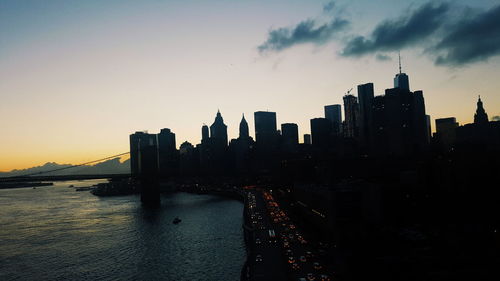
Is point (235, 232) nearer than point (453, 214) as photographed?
Yes

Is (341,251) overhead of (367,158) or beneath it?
beneath

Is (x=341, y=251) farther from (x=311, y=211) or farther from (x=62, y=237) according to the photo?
(x=62, y=237)

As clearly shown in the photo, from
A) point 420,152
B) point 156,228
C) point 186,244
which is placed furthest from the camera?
point 420,152

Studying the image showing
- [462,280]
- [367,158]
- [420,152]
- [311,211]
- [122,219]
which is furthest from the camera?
[420,152]

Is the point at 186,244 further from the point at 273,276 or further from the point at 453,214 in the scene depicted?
the point at 453,214

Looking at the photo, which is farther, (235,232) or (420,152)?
Result: (420,152)

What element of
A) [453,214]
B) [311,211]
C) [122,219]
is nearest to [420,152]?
[453,214]

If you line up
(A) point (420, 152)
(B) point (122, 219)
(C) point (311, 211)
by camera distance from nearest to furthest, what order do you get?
1. (C) point (311, 211)
2. (B) point (122, 219)
3. (A) point (420, 152)

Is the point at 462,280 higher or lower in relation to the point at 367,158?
lower

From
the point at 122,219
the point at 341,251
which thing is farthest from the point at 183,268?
the point at 122,219
